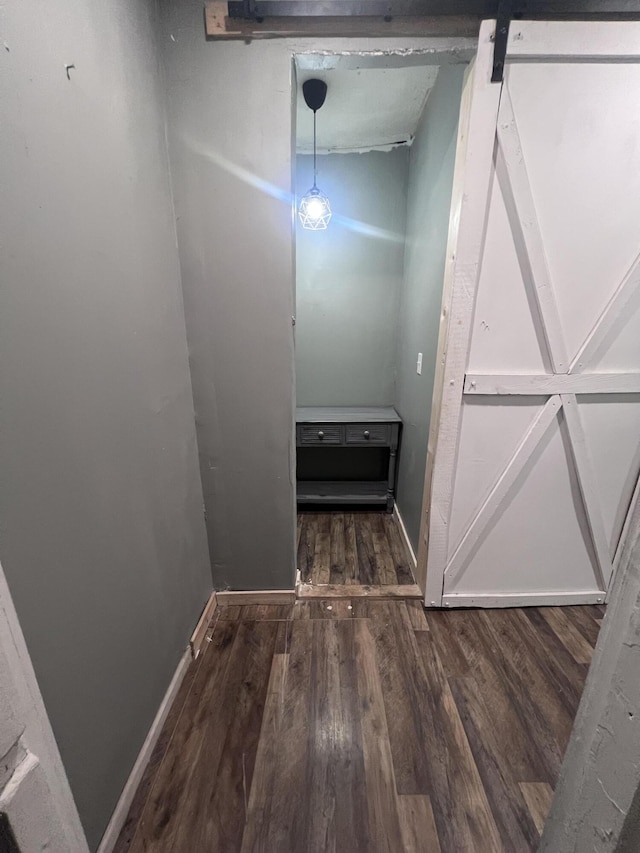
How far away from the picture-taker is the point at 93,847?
0.88 m

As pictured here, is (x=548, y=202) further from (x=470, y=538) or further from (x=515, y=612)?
(x=515, y=612)

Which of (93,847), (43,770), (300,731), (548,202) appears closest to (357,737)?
(300,731)

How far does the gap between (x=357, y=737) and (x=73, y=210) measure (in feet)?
6.21

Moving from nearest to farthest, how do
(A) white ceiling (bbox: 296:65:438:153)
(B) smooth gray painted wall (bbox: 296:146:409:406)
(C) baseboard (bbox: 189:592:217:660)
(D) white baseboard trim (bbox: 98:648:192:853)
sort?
(D) white baseboard trim (bbox: 98:648:192:853), (C) baseboard (bbox: 189:592:217:660), (A) white ceiling (bbox: 296:65:438:153), (B) smooth gray painted wall (bbox: 296:146:409:406)

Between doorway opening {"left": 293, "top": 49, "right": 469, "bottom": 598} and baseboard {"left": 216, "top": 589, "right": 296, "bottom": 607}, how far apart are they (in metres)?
0.13

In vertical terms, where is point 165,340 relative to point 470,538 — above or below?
above

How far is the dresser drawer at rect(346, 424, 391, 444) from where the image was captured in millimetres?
2521

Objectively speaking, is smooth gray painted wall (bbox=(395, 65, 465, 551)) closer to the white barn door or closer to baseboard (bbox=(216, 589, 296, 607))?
the white barn door

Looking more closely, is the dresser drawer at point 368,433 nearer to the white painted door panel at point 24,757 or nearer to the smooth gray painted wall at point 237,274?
the smooth gray painted wall at point 237,274

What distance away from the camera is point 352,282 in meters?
2.65

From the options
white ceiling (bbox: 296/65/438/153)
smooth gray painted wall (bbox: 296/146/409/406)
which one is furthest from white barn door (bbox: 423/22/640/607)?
smooth gray painted wall (bbox: 296/146/409/406)

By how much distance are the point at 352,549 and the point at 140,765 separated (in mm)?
1510

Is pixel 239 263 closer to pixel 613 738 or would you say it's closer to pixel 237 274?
pixel 237 274

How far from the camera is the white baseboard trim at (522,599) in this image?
1.78m
